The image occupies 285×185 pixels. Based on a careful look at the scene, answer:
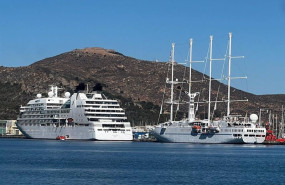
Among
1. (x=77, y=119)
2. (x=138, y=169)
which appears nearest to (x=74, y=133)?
(x=77, y=119)

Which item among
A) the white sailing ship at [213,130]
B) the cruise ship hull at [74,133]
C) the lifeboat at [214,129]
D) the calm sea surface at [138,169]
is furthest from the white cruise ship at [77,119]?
the calm sea surface at [138,169]

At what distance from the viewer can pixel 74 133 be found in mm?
137875

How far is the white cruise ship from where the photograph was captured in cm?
13262

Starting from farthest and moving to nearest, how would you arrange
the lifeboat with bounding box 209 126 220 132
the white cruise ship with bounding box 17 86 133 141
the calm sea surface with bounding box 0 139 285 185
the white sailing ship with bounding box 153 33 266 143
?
the white cruise ship with bounding box 17 86 133 141 < the lifeboat with bounding box 209 126 220 132 < the white sailing ship with bounding box 153 33 266 143 < the calm sea surface with bounding box 0 139 285 185

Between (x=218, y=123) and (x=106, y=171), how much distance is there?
6212 centimetres

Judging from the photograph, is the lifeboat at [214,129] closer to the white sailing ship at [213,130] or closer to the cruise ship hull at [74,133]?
the white sailing ship at [213,130]

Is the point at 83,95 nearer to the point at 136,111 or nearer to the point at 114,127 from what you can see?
the point at 114,127

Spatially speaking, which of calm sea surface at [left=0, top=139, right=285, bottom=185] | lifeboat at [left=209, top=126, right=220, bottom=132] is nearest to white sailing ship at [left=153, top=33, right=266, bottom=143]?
lifeboat at [left=209, top=126, right=220, bottom=132]

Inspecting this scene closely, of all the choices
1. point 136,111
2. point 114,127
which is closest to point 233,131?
point 114,127

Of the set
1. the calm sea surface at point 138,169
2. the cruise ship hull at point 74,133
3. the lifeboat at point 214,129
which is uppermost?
the lifeboat at point 214,129

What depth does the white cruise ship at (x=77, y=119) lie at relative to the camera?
133 metres

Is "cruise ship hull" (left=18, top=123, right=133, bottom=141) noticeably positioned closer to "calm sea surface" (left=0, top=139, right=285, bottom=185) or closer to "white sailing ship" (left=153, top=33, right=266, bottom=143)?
"white sailing ship" (left=153, top=33, right=266, bottom=143)

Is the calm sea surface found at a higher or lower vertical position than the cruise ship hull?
lower

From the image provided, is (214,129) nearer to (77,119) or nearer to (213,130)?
(213,130)
